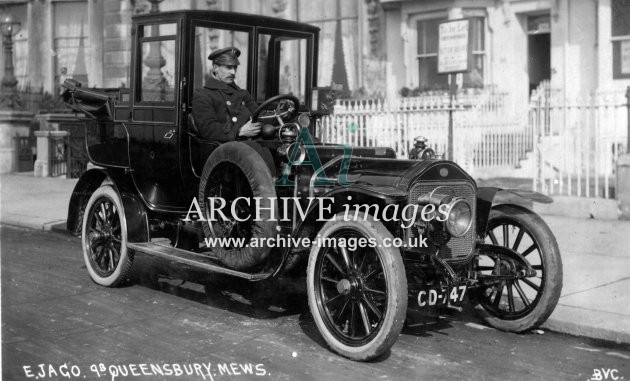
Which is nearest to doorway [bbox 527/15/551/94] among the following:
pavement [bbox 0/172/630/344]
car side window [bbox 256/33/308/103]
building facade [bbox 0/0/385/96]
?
building facade [bbox 0/0/385/96]

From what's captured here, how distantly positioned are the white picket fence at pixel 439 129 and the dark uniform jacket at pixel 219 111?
5948mm

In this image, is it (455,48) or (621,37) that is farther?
(621,37)

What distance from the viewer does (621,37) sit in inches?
592

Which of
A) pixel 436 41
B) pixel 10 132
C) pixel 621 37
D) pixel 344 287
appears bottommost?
pixel 344 287

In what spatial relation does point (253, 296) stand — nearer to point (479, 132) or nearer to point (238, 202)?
point (238, 202)

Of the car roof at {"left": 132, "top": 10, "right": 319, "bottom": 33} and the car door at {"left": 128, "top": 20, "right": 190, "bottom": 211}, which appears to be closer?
the car roof at {"left": 132, "top": 10, "right": 319, "bottom": 33}

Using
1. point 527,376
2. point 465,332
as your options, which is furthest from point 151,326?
point 527,376

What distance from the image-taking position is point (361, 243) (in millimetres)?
5109

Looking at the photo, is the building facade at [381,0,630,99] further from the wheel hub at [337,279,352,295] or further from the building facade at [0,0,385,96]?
the wheel hub at [337,279,352,295]

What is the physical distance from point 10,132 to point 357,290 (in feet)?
56.6

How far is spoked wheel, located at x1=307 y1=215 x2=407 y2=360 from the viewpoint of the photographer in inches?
192

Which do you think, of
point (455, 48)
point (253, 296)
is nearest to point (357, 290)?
point (253, 296)

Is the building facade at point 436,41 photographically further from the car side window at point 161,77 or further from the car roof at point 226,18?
the car roof at point 226,18

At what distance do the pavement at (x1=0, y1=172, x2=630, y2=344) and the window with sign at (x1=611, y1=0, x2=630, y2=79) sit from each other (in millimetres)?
5329
